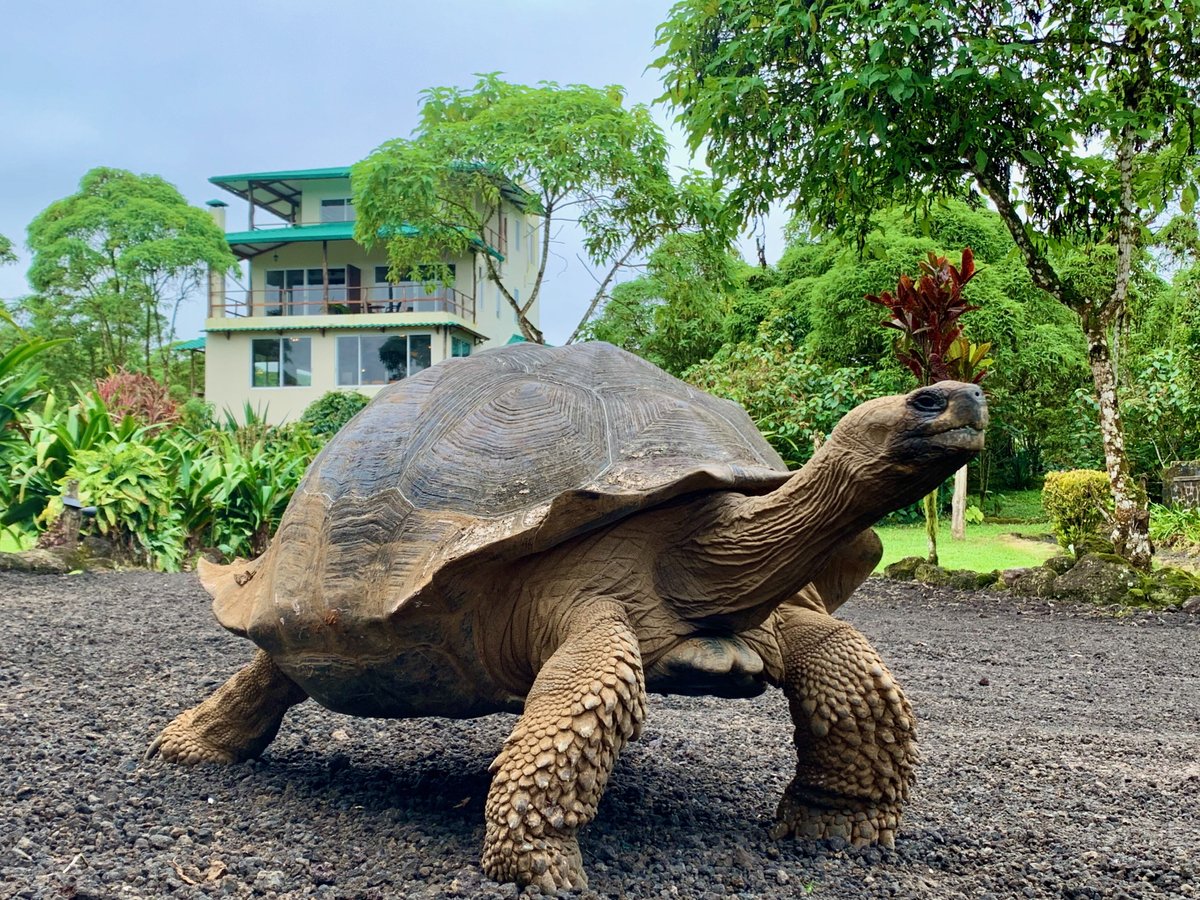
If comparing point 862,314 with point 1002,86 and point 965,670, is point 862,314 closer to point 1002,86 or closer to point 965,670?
point 1002,86

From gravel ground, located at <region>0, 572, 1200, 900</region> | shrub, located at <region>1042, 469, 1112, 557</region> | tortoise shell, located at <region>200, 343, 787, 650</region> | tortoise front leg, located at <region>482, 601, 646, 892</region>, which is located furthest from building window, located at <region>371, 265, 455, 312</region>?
tortoise front leg, located at <region>482, 601, 646, 892</region>

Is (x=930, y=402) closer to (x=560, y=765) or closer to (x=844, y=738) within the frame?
(x=844, y=738)

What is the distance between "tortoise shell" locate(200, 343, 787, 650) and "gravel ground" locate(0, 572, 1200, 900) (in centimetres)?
52

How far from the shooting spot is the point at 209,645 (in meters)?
5.09

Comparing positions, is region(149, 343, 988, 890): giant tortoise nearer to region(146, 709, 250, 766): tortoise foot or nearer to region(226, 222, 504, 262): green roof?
region(146, 709, 250, 766): tortoise foot

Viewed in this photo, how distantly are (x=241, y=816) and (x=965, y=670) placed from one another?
4.31m

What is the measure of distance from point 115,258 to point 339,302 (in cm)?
844

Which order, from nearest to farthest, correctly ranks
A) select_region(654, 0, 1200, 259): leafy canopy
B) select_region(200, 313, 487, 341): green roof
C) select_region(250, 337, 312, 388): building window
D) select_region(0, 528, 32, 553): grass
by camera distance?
select_region(654, 0, 1200, 259): leafy canopy → select_region(0, 528, 32, 553): grass → select_region(200, 313, 487, 341): green roof → select_region(250, 337, 312, 388): building window

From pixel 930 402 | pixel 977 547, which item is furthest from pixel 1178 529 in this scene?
pixel 930 402

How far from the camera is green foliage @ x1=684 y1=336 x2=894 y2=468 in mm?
11969

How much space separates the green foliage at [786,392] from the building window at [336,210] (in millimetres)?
18344

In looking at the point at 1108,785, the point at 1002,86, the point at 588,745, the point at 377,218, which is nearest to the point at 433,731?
the point at 588,745

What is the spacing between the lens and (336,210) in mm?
29297

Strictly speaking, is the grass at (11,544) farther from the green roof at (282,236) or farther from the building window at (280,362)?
the building window at (280,362)
